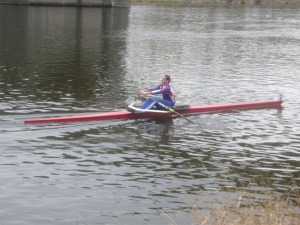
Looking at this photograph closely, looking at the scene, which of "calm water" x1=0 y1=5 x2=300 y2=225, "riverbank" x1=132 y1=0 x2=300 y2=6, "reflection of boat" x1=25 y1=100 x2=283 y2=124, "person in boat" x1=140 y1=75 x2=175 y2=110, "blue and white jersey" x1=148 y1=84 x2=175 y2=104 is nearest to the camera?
"calm water" x1=0 y1=5 x2=300 y2=225

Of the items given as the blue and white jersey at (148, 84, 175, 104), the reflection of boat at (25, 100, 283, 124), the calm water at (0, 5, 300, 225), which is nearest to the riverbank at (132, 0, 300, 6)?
the calm water at (0, 5, 300, 225)

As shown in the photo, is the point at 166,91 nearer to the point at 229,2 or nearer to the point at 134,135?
the point at 134,135

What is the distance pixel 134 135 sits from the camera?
28484mm

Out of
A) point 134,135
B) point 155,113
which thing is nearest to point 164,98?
point 155,113

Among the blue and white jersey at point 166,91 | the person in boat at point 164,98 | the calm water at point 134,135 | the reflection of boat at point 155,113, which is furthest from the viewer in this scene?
the blue and white jersey at point 166,91

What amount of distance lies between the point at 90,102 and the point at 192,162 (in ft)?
40.6

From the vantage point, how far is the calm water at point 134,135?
66.6ft

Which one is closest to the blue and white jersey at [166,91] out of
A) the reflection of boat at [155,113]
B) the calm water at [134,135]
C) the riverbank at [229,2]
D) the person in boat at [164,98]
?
the person in boat at [164,98]

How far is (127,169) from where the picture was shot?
77.0ft

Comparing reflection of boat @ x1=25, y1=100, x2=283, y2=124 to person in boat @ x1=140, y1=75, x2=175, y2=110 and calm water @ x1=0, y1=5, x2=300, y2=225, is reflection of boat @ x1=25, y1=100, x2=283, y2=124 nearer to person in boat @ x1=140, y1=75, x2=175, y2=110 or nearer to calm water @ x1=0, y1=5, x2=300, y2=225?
person in boat @ x1=140, y1=75, x2=175, y2=110

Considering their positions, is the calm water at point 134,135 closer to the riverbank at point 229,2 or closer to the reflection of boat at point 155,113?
the reflection of boat at point 155,113

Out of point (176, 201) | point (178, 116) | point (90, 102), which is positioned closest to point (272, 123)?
point (178, 116)

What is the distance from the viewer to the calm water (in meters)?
20.3

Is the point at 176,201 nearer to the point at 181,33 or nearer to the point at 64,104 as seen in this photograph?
the point at 64,104
